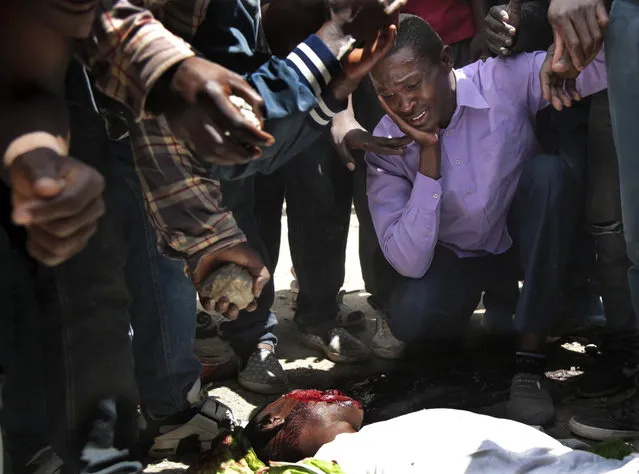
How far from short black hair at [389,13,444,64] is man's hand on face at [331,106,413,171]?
30cm

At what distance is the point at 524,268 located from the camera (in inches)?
126

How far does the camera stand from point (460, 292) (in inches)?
134

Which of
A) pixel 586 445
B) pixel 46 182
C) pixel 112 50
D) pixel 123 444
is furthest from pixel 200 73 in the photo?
pixel 586 445

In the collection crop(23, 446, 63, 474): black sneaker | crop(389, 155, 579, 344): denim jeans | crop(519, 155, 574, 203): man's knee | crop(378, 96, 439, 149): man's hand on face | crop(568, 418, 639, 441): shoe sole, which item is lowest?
crop(568, 418, 639, 441): shoe sole

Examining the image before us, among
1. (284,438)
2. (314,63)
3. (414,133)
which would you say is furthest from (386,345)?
(314,63)

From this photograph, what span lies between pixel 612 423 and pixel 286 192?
1.55m

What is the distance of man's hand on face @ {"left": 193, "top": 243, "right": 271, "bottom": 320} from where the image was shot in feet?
6.99

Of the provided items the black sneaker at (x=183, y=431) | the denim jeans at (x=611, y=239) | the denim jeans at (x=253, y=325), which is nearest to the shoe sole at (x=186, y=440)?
the black sneaker at (x=183, y=431)

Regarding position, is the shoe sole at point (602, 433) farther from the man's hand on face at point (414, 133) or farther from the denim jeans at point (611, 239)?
the man's hand on face at point (414, 133)

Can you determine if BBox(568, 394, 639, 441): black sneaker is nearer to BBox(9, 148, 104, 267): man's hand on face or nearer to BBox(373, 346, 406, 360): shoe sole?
BBox(373, 346, 406, 360): shoe sole

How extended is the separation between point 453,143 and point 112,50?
1614 millimetres

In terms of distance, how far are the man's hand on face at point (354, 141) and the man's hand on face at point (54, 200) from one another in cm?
162

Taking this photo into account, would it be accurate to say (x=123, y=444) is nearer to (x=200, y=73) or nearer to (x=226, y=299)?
(x=226, y=299)

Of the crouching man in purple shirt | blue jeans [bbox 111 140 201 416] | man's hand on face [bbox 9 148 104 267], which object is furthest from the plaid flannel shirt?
the crouching man in purple shirt
